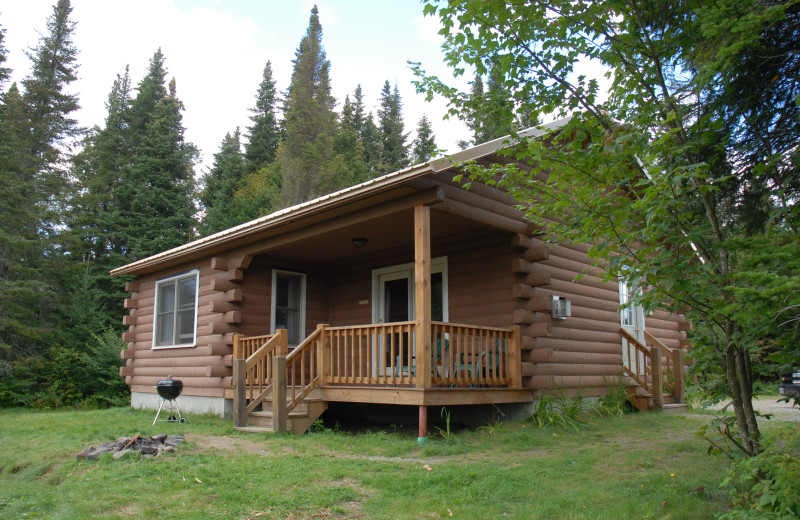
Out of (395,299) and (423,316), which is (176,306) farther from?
(423,316)

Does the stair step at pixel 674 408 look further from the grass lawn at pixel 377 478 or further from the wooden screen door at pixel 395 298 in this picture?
the wooden screen door at pixel 395 298

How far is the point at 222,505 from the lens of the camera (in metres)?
4.38

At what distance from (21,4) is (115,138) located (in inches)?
377

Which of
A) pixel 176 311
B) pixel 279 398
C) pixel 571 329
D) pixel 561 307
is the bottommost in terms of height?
pixel 279 398

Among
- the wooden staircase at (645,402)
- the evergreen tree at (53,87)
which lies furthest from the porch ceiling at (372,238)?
the evergreen tree at (53,87)

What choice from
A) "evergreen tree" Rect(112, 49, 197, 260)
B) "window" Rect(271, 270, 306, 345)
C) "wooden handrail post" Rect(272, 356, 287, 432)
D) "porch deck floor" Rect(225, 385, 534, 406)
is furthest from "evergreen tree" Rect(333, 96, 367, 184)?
"wooden handrail post" Rect(272, 356, 287, 432)

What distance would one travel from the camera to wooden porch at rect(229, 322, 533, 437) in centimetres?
736

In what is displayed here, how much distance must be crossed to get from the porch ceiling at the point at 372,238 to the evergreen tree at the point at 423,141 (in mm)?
26411

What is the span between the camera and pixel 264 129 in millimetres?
37125

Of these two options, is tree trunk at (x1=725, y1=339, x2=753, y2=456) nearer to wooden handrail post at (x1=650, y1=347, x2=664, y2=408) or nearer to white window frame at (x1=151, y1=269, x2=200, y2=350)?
wooden handrail post at (x1=650, y1=347, x2=664, y2=408)

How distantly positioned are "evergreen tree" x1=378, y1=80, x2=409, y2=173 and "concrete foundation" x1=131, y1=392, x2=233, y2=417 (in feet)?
83.9

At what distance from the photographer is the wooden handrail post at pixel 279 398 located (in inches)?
306

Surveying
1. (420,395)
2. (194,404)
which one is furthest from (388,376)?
(194,404)

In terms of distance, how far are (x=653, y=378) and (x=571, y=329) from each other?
204cm
